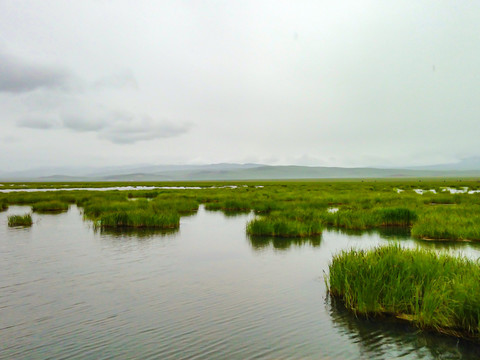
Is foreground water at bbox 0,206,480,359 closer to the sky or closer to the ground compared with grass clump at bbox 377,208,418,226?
closer to the ground

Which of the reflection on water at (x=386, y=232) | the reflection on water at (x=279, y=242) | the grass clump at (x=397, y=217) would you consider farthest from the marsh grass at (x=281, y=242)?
the grass clump at (x=397, y=217)

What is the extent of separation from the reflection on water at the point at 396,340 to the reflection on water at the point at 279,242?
873 cm

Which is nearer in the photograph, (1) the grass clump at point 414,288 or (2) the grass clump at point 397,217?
(1) the grass clump at point 414,288

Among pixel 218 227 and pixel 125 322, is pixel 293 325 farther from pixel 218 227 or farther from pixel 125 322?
pixel 218 227

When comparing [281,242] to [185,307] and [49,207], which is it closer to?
[185,307]

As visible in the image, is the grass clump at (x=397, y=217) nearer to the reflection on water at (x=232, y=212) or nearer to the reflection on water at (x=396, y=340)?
the reflection on water at (x=232, y=212)

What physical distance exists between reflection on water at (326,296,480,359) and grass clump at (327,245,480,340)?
0.24 meters

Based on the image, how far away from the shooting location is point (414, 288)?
8781mm

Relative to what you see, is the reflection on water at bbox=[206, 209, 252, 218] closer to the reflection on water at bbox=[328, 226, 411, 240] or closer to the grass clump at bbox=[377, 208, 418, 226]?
the reflection on water at bbox=[328, 226, 411, 240]

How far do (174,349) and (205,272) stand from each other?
611 centimetres

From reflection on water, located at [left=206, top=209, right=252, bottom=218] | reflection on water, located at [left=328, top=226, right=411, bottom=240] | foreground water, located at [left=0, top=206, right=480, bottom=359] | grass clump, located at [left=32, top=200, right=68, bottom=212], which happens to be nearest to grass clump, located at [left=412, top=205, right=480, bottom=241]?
reflection on water, located at [left=328, top=226, right=411, bottom=240]

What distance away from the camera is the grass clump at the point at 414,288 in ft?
24.6

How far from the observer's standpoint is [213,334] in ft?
25.5

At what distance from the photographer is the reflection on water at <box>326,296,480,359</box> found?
6.96m
